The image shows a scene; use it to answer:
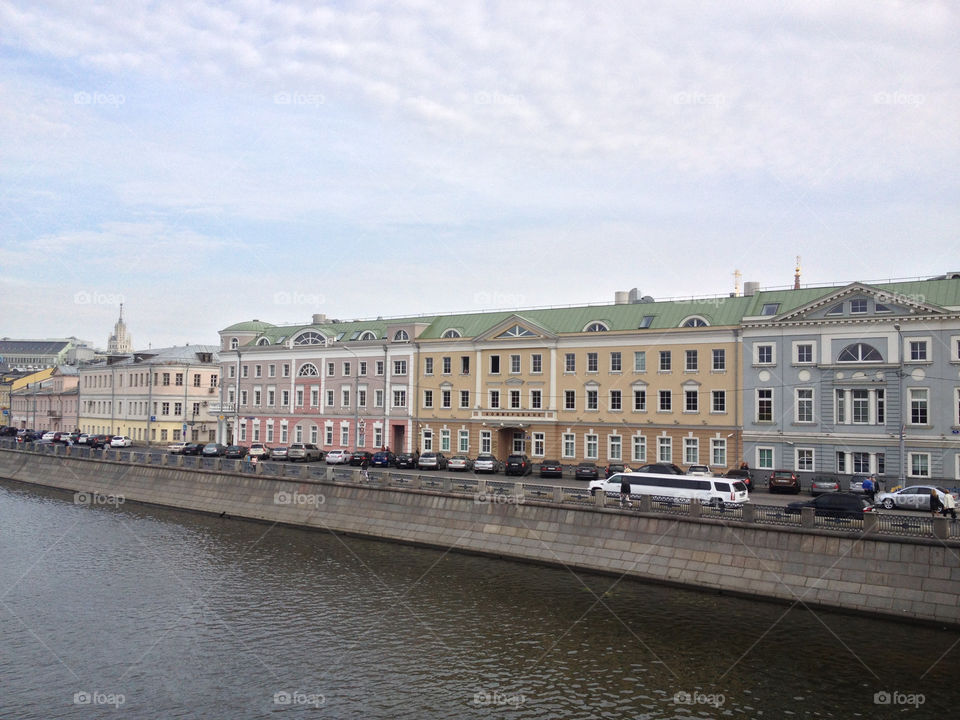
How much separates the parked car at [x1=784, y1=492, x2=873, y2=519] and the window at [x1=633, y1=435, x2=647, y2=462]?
2643 centimetres

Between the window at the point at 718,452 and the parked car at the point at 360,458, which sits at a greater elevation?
the window at the point at 718,452

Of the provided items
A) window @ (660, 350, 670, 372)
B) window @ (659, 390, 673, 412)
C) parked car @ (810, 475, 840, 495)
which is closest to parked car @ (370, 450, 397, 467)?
window @ (659, 390, 673, 412)

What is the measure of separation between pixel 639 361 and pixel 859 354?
1537cm

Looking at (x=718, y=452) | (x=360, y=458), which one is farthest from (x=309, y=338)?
(x=718, y=452)

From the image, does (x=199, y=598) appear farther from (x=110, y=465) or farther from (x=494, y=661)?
(x=110, y=465)

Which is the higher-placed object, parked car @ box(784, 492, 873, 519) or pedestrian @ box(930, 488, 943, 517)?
parked car @ box(784, 492, 873, 519)

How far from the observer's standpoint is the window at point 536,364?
213 feet

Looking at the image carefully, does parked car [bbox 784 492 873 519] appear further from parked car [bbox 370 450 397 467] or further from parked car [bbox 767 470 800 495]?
parked car [bbox 370 450 397 467]

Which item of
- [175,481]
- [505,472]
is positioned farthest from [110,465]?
[505,472]

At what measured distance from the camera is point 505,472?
58.7m

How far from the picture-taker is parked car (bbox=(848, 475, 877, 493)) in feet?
149

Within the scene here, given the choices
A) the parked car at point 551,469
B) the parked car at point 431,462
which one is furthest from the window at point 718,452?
the parked car at point 431,462

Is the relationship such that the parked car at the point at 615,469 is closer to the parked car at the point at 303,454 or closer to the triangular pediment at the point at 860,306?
the triangular pediment at the point at 860,306

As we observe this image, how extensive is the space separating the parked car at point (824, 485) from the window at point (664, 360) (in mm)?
13927
